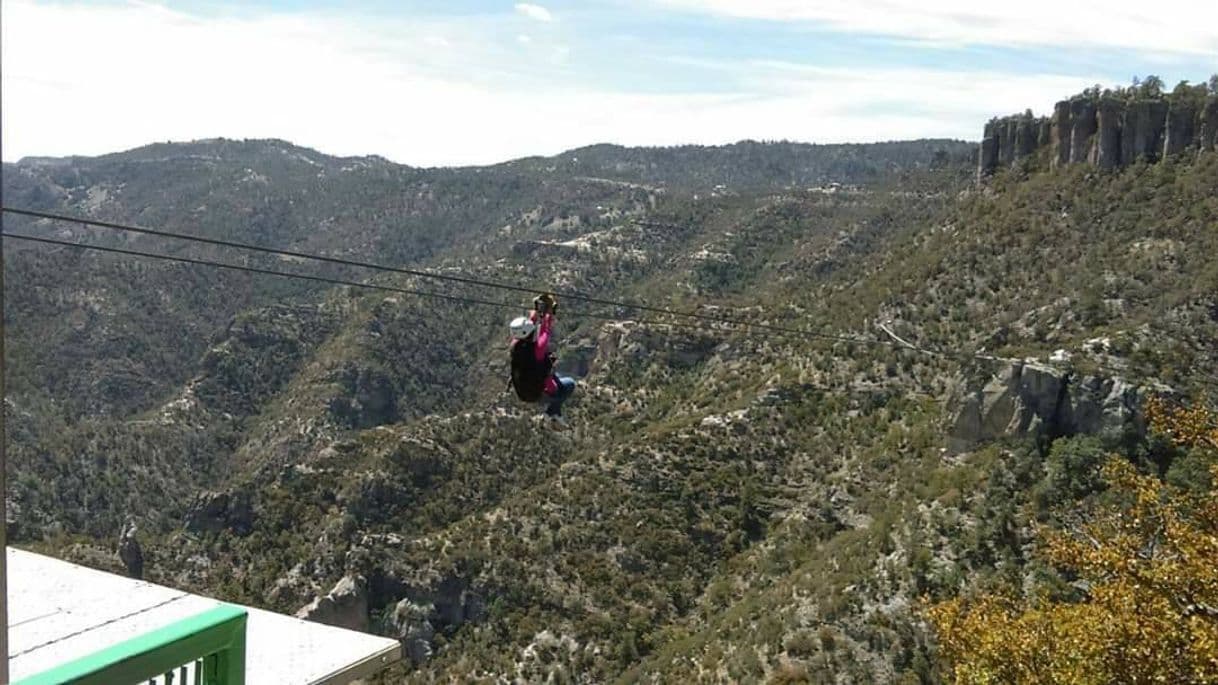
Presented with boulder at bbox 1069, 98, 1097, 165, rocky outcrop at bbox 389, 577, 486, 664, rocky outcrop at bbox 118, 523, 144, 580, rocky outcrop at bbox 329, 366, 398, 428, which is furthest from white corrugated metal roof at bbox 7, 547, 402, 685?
rocky outcrop at bbox 329, 366, 398, 428

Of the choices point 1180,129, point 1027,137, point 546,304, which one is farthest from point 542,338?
point 1027,137

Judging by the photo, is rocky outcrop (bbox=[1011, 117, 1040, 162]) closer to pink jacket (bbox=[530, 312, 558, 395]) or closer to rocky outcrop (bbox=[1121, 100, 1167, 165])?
rocky outcrop (bbox=[1121, 100, 1167, 165])

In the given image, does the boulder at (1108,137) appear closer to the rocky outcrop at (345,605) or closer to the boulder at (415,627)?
the boulder at (415,627)

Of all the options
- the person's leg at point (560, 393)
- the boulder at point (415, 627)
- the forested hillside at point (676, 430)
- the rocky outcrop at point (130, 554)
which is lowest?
the rocky outcrop at point (130, 554)

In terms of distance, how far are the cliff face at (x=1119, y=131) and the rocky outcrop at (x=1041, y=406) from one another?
86.3 ft

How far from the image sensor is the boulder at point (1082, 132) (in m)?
55.6

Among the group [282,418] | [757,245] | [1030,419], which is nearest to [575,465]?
[1030,419]

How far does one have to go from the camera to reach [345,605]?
42969 millimetres

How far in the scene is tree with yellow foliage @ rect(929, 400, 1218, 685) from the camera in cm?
1068

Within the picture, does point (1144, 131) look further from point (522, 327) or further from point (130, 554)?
point (130, 554)

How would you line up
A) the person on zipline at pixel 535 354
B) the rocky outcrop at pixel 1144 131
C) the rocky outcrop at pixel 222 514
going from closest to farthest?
the person on zipline at pixel 535 354 → the rocky outcrop at pixel 1144 131 → the rocky outcrop at pixel 222 514

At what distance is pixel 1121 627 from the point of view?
11.1 metres

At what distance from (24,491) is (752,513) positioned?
60563mm

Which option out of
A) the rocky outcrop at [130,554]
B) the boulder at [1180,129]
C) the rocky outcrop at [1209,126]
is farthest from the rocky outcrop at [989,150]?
the rocky outcrop at [130,554]
